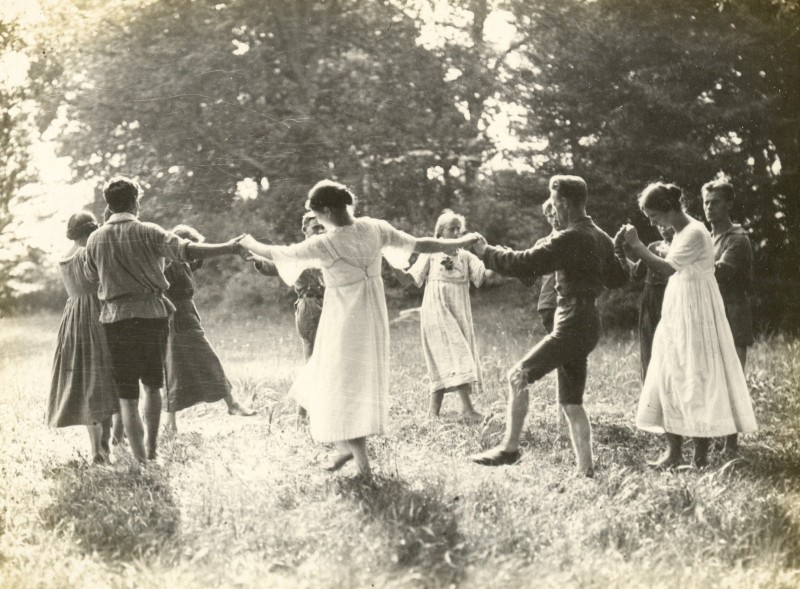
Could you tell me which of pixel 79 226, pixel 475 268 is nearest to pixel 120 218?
pixel 79 226

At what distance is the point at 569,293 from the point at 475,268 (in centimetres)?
248

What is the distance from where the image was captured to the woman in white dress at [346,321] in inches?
188

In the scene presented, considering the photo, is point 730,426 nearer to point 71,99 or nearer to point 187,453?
point 187,453

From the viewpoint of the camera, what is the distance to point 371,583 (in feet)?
11.6

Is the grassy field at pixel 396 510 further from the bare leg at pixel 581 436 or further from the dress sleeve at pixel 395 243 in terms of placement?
the dress sleeve at pixel 395 243

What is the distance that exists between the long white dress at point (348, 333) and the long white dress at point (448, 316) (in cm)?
210

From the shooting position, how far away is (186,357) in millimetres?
6875

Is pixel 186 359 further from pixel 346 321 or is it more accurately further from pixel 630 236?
pixel 630 236

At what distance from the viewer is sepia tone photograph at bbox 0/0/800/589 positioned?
3.99 m

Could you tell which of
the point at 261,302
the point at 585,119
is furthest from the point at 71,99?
the point at 585,119

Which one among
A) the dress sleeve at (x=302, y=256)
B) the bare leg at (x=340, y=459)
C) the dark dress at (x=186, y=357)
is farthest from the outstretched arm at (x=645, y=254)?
the dark dress at (x=186, y=357)

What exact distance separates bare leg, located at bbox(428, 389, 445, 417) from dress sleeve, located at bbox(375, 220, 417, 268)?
2200 mm

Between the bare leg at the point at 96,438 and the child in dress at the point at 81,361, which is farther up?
the child in dress at the point at 81,361

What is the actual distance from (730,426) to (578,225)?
189 cm
